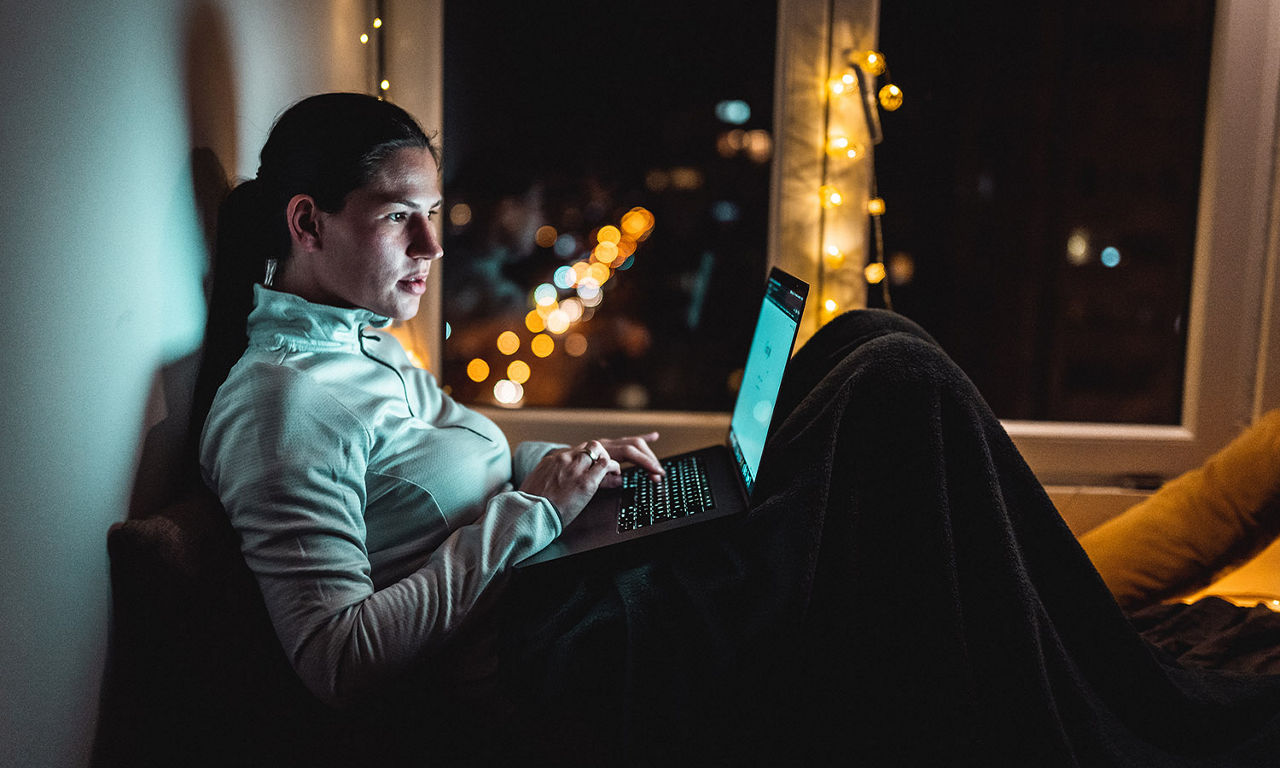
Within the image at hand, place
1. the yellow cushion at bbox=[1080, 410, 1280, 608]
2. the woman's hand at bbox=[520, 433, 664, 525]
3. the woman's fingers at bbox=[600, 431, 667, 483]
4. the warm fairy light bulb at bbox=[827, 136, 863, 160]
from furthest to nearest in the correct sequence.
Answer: the warm fairy light bulb at bbox=[827, 136, 863, 160] < the yellow cushion at bbox=[1080, 410, 1280, 608] < the woman's fingers at bbox=[600, 431, 667, 483] < the woman's hand at bbox=[520, 433, 664, 525]

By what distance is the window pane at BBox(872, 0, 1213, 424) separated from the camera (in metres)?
1.99

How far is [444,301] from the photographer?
208 centimetres

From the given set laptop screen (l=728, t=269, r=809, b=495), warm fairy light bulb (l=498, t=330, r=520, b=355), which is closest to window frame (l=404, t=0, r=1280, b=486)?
warm fairy light bulb (l=498, t=330, r=520, b=355)

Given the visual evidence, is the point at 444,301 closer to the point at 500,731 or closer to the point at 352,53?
the point at 352,53

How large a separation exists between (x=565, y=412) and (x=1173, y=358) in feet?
4.86

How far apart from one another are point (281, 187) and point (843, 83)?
4.10 feet

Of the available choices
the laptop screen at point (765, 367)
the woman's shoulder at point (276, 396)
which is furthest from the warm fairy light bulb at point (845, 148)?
the woman's shoulder at point (276, 396)

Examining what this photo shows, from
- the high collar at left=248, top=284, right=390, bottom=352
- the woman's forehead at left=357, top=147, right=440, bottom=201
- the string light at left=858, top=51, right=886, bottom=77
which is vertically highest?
the string light at left=858, top=51, right=886, bottom=77

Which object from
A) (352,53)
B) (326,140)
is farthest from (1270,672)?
(352,53)

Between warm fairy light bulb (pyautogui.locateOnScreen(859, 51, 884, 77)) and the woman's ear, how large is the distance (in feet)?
4.07

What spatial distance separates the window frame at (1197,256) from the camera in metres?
1.89

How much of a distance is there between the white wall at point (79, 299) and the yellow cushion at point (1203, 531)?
1587 mm

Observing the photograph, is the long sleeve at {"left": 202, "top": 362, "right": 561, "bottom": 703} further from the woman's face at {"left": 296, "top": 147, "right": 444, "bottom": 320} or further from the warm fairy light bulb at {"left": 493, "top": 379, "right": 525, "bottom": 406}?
the warm fairy light bulb at {"left": 493, "top": 379, "right": 525, "bottom": 406}

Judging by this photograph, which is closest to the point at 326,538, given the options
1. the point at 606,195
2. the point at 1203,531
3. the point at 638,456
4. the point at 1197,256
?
the point at 638,456
